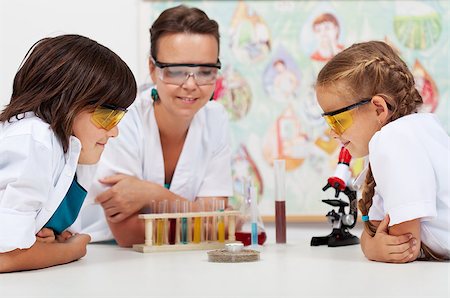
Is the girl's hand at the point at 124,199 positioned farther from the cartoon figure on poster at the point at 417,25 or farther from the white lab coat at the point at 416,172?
the cartoon figure on poster at the point at 417,25

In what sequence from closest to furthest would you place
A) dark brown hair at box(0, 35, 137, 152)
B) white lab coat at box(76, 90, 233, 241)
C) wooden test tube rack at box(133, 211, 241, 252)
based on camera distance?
dark brown hair at box(0, 35, 137, 152) → wooden test tube rack at box(133, 211, 241, 252) → white lab coat at box(76, 90, 233, 241)

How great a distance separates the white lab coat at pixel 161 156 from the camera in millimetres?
2207

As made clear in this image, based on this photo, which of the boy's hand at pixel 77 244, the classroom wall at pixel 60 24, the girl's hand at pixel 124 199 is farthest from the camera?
the classroom wall at pixel 60 24

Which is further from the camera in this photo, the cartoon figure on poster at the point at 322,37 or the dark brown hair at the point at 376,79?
the cartoon figure on poster at the point at 322,37

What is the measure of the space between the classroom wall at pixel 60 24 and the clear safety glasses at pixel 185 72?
1091 mm

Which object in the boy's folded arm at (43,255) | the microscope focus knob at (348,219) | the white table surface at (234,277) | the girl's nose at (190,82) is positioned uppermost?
the girl's nose at (190,82)

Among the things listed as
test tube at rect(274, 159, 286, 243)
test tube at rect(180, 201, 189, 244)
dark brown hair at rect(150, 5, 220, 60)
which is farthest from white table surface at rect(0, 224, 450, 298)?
dark brown hair at rect(150, 5, 220, 60)

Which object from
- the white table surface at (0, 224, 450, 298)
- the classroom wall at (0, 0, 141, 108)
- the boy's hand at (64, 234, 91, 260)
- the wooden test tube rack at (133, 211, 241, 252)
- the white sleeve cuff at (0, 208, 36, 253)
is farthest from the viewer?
the classroom wall at (0, 0, 141, 108)

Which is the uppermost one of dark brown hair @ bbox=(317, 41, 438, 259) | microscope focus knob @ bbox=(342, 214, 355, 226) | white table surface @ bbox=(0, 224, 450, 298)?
dark brown hair @ bbox=(317, 41, 438, 259)

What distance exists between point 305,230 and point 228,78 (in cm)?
73

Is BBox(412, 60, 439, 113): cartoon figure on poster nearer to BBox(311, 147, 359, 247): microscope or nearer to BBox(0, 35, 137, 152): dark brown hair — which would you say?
BBox(311, 147, 359, 247): microscope

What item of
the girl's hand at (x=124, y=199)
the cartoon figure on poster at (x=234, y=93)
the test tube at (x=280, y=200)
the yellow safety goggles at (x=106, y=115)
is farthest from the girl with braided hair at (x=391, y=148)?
the cartoon figure on poster at (x=234, y=93)

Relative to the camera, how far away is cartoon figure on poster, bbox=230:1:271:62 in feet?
10.6

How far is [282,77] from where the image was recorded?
126 inches
